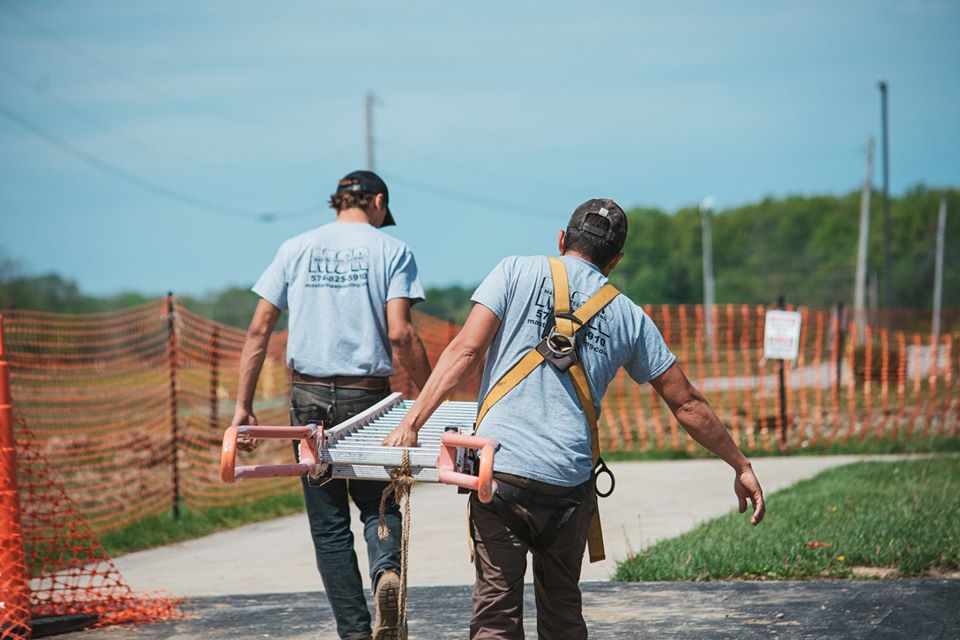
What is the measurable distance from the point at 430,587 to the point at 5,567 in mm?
2382

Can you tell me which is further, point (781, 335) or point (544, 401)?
point (781, 335)

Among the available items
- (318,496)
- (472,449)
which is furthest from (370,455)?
(318,496)

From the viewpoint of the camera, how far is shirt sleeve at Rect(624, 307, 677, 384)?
4316 millimetres

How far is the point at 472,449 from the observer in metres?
4.02

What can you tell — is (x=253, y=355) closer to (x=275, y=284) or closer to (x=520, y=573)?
(x=275, y=284)

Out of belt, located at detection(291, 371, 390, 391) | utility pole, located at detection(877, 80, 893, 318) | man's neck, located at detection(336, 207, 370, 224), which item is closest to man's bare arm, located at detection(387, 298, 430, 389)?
belt, located at detection(291, 371, 390, 391)

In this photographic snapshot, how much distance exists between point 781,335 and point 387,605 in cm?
1194

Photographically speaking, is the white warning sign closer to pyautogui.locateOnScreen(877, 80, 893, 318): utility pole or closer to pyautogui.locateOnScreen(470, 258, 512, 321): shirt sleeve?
pyautogui.locateOnScreen(470, 258, 512, 321): shirt sleeve

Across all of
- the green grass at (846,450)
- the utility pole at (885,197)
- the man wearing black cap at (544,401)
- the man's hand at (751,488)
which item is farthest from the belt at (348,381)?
the utility pole at (885,197)

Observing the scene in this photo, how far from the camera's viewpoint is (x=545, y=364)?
4.16 meters

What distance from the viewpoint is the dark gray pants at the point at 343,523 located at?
210 inches

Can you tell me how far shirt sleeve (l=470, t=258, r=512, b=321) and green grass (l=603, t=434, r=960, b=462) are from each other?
11.1m

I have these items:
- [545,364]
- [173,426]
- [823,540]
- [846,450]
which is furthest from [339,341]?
[846,450]

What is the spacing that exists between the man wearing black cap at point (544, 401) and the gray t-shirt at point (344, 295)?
4.43 ft
